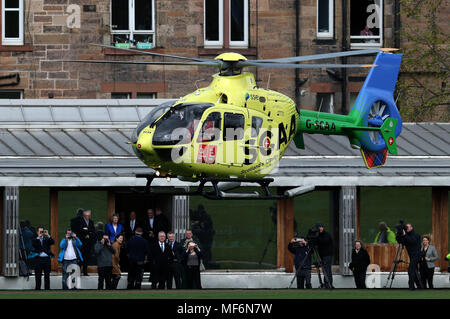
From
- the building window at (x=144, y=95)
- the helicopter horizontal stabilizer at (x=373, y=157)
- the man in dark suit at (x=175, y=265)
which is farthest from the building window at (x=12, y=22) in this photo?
the helicopter horizontal stabilizer at (x=373, y=157)

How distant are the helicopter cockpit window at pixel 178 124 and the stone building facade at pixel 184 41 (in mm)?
20039

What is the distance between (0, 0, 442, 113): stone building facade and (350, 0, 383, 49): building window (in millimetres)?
35

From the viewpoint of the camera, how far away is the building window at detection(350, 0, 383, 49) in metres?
56.2

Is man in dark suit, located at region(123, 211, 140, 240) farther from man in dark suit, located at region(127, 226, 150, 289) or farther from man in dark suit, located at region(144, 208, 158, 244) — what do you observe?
man in dark suit, located at region(127, 226, 150, 289)

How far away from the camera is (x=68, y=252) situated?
152 feet

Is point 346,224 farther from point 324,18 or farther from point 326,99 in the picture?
point 324,18

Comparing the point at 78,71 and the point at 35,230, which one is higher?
the point at 78,71

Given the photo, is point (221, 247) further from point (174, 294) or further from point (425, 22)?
point (425, 22)

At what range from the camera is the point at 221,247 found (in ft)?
165

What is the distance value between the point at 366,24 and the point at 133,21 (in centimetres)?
818

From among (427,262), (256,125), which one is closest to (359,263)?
(427,262)

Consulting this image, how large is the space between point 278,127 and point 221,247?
1362 cm

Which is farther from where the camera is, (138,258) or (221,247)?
(221,247)
